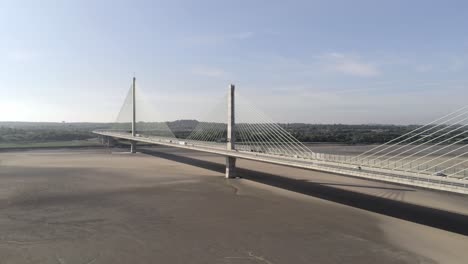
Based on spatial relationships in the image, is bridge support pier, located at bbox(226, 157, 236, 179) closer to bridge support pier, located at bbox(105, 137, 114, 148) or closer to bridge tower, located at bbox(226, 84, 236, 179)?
bridge tower, located at bbox(226, 84, 236, 179)

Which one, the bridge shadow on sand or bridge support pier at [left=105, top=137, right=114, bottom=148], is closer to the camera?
the bridge shadow on sand

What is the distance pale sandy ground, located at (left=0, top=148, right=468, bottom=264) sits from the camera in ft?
40.8

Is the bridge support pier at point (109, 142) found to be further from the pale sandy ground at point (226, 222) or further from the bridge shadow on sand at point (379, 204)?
the bridge shadow on sand at point (379, 204)

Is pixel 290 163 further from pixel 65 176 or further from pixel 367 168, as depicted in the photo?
pixel 65 176

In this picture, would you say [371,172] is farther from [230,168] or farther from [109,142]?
[109,142]

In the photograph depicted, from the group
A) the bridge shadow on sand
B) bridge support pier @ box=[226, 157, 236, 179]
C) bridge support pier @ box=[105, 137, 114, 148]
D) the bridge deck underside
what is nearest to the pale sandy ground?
the bridge shadow on sand

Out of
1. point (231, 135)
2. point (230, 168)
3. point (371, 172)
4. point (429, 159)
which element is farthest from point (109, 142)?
point (371, 172)

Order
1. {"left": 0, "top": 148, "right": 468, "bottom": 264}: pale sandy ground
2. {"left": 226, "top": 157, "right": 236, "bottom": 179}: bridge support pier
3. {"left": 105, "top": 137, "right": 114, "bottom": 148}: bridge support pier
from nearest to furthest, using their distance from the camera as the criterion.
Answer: {"left": 0, "top": 148, "right": 468, "bottom": 264}: pale sandy ground → {"left": 226, "top": 157, "right": 236, "bottom": 179}: bridge support pier → {"left": 105, "top": 137, "right": 114, "bottom": 148}: bridge support pier

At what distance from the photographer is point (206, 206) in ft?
65.2

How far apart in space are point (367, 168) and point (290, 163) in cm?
554

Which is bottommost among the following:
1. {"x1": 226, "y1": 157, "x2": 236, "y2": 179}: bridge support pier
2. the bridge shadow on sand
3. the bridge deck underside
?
the bridge shadow on sand

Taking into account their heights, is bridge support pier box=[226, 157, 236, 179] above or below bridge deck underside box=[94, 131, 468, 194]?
below

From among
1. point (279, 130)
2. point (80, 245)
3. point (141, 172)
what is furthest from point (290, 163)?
point (141, 172)

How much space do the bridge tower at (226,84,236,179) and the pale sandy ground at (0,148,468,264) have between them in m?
2.99
